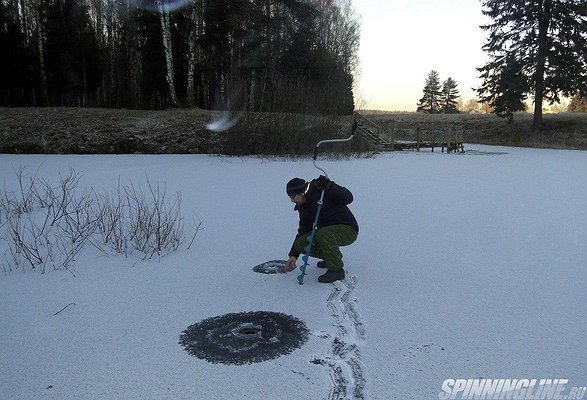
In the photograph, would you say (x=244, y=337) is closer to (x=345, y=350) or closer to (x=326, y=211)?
(x=345, y=350)

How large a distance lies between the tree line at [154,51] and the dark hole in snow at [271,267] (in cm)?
1319

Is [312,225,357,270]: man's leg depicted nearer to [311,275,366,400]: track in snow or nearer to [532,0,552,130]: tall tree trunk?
[311,275,366,400]: track in snow

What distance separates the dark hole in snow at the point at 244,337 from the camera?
2422 millimetres

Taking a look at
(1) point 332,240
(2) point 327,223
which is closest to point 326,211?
(2) point 327,223

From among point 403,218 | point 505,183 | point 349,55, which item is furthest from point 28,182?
point 349,55

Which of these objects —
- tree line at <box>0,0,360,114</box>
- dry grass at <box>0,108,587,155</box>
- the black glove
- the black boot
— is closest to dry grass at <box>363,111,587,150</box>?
tree line at <box>0,0,360,114</box>

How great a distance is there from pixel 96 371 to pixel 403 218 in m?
4.80

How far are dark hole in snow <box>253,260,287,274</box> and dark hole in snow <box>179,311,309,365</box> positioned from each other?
87 cm

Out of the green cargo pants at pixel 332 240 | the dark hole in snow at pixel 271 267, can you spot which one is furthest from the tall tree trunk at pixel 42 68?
the green cargo pants at pixel 332 240

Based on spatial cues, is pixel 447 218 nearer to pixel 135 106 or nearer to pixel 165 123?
pixel 165 123

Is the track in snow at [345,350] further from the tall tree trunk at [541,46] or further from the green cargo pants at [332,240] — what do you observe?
the tall tree trunk at [541,46]

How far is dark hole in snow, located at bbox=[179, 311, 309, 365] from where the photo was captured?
7.95 feet

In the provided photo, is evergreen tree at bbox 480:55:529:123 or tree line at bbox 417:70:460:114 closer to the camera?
evergreen tree at bbox 480:55:529:123

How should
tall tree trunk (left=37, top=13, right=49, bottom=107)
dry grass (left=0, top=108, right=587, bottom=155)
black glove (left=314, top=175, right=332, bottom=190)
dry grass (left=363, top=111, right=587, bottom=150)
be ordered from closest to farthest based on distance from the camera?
Answer: black glove (left=314, top=175, right=332, bottom=190) → dry grass (left=0, top=108, right=587, bottom=155) → tall tree trunk (left=37, top=13, right=49, bottom=107) → dry grass (left=363, top=111, right=587, bottom=150)
